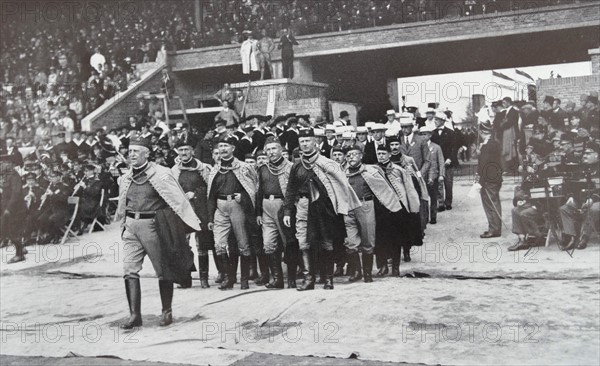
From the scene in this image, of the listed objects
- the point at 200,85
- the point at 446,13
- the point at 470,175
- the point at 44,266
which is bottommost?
the point at 44,266

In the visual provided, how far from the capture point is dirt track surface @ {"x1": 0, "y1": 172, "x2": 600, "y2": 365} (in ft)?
15.2

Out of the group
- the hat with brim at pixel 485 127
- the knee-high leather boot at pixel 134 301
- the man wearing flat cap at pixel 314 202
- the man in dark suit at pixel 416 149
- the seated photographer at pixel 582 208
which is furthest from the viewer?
the man in dark suit at pixel 416 149

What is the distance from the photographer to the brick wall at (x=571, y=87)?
511 cm

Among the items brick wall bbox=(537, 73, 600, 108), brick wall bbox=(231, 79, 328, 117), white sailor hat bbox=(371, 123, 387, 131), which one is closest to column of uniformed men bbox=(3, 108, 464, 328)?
white sailor hat bbox=(371, 123, 387, 131)

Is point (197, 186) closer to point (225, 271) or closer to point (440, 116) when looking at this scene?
point (225, 271)

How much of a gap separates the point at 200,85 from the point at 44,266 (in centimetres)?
249

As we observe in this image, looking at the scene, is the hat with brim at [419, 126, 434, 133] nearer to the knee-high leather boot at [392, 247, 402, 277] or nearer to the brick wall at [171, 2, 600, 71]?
the brick wall at [171, 2, 600, 71]

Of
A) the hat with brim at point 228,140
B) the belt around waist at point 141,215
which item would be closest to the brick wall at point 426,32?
the hat with brim at point 228,140

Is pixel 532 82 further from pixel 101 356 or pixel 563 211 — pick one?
pixel 101 356

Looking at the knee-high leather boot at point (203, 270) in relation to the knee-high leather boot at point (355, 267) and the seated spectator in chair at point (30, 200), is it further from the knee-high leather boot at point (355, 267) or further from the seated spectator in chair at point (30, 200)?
the seated spectator in chair at point (30, 200)

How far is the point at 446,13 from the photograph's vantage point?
6.97 metres

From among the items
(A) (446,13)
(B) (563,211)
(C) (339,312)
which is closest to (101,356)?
(C) (339,312)

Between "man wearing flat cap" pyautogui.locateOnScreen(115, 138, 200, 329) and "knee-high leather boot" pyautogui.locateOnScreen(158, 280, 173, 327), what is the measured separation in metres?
0.02

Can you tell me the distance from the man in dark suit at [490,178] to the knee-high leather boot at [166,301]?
8.19 feet
